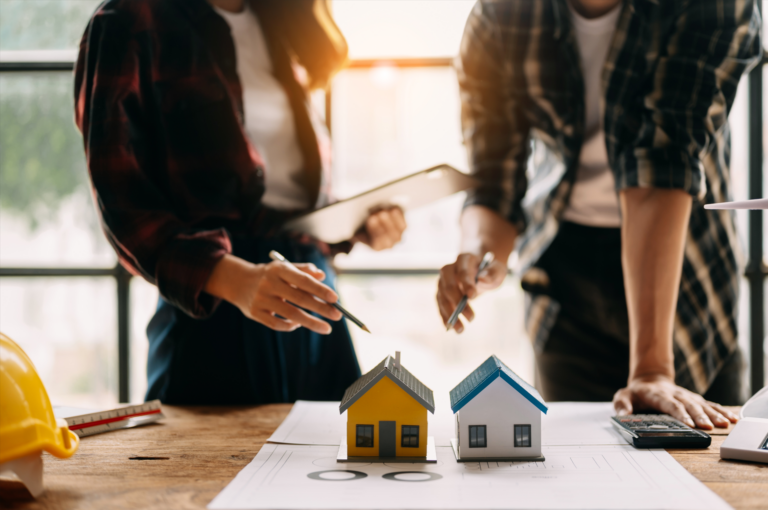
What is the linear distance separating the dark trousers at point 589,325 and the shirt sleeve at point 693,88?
10.1 inches

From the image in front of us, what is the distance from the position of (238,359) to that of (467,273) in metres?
0.48

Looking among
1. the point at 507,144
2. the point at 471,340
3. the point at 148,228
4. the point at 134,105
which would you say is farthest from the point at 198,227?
the point at 471,340

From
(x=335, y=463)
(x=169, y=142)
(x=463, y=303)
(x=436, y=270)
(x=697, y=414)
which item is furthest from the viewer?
(x=436, y=270)

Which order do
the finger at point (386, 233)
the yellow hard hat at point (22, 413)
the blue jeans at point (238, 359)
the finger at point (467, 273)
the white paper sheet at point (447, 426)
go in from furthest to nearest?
the finger at point (386, 233) < the blue jeans at point (238, 359) < the finger at point (467, 273) < the white paper sheet at point (447, 426) < the yellow hard hat at point (22, 413)

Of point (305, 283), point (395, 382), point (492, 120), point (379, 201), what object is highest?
point (492, 120)

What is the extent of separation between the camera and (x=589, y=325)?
127 cm

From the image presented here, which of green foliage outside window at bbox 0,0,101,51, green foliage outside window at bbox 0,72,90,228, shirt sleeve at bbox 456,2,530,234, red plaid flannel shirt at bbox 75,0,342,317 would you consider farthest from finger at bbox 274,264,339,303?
green foliage outside window at bbox 0,0,101,51

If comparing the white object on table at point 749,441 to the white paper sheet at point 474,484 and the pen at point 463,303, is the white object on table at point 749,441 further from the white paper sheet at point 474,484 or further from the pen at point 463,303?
the pen at point 463,303

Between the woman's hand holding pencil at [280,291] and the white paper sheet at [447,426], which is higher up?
the woman's hand holding pencil at [280,291]

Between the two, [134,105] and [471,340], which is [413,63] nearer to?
[471,340]

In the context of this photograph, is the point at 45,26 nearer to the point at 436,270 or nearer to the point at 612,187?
the point at 436,270

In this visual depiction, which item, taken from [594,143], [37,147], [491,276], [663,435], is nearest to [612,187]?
[594,143]

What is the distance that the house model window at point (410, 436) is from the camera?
25.6 inches

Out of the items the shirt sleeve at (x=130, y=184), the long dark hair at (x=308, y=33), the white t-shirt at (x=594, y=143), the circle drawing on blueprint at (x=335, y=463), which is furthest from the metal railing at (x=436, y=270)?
the circle drawing on blueprint at (x=335, y=463)
